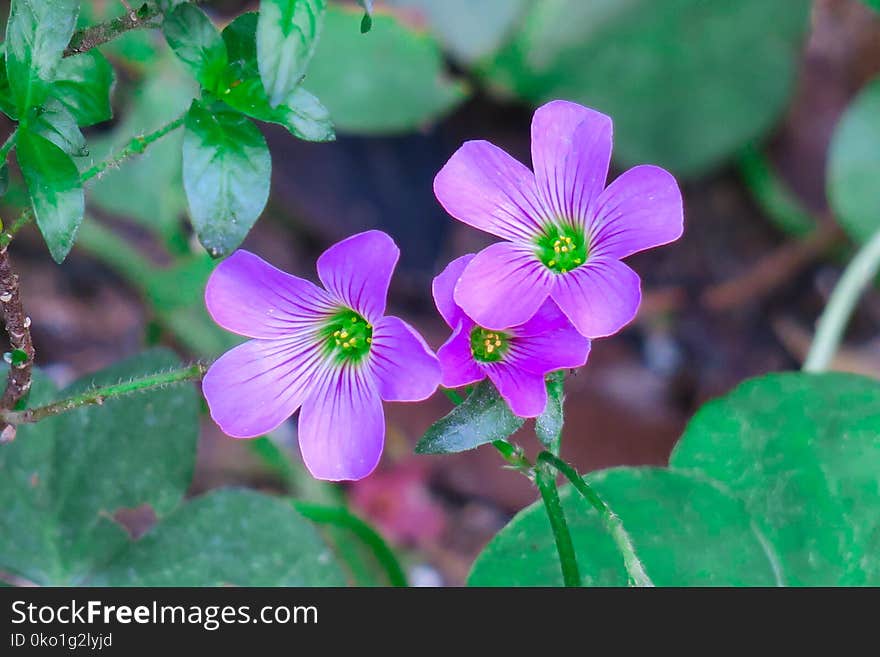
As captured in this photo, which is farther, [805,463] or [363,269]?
[805,463]

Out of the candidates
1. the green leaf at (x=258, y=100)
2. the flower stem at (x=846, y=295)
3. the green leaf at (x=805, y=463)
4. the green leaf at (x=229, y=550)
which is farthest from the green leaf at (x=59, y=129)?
the flower stem at (x=846, y=295)

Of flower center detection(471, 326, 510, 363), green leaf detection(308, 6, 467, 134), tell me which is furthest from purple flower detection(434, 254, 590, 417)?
green leaf detection(308, 6, 467, 134)

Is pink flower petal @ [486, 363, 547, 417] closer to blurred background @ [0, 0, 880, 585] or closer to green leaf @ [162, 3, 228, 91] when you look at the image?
green leaf @ [162, 3, 228, 91]

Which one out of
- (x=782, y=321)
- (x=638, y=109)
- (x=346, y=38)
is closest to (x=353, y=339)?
(x=346, y=38)

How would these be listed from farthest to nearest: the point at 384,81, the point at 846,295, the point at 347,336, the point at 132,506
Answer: the point at 384,81, the point at 846,295, the point at 132,506, the point at 347,336

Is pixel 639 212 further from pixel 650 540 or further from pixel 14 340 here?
pixel 14 340

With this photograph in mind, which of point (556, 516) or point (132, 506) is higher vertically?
point (132, 506)

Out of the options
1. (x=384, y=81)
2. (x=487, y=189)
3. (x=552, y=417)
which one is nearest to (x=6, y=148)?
(x=487, y=189)

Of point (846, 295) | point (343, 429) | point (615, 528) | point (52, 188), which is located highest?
point (846, 295)
